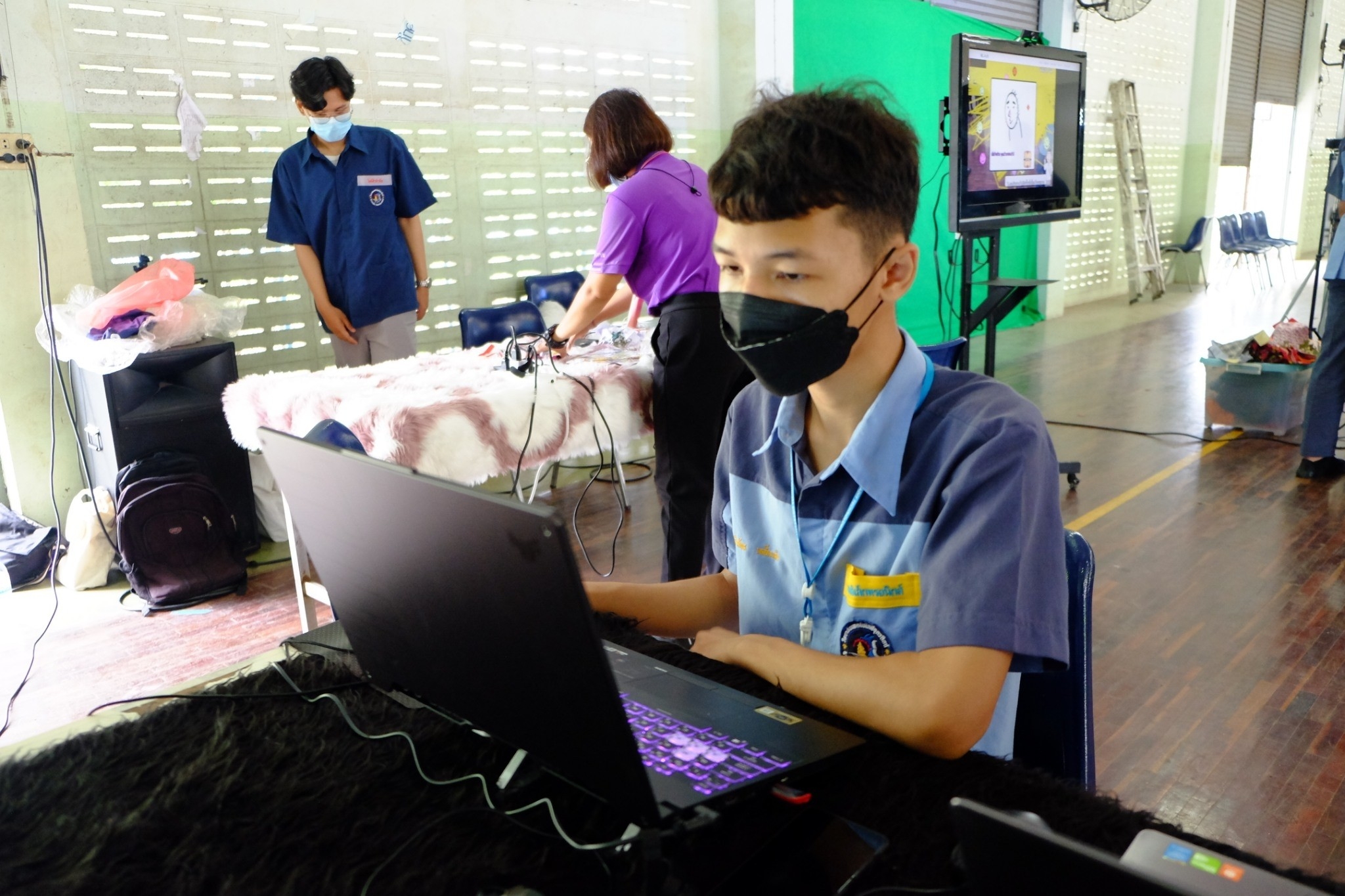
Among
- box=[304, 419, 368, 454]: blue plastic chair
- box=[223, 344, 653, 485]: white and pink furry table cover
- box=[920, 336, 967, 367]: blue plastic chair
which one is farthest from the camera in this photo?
box=[920, 336, 967, 367]: blue plastic chair

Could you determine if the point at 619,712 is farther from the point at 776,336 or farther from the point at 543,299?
the point at 543,299

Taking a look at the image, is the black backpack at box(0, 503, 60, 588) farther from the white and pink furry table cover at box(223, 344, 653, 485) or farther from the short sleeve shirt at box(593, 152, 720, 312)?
the short sleeve shirt at box(593, 152, 720, 312)

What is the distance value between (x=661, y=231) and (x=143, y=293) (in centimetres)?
179

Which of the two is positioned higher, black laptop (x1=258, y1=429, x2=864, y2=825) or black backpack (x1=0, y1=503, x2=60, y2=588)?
black laptop (x1=258, y1=429, x2=864, y2=825)

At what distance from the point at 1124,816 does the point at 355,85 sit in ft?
13.9

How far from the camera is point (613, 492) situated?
4.32 m

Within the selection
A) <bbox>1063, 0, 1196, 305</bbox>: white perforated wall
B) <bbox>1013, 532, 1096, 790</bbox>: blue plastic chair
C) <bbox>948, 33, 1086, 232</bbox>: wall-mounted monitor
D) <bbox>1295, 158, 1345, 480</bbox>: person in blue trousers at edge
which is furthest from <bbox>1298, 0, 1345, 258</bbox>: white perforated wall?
<bbox>1013, 532, 1096, 790</bbox>: blue plastic chair

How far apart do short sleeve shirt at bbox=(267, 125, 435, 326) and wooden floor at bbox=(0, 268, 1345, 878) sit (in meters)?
1.05

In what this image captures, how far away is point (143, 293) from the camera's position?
129 inches

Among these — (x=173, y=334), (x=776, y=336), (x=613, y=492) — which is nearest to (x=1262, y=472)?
(x=613, y=492)

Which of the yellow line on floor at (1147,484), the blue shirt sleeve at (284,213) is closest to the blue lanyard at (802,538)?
the yellow line on floor at (1147,484)

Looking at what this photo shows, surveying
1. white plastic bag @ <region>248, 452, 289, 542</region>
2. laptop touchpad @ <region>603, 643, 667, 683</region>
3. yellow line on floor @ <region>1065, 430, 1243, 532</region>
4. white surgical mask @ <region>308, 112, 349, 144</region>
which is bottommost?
yellow line on floor @ <region>1065, 430, 1243, 532</region>

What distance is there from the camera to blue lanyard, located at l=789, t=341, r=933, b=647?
3.64 feet

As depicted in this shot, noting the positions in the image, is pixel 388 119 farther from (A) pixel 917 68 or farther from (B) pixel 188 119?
(A) pixel 917 68
